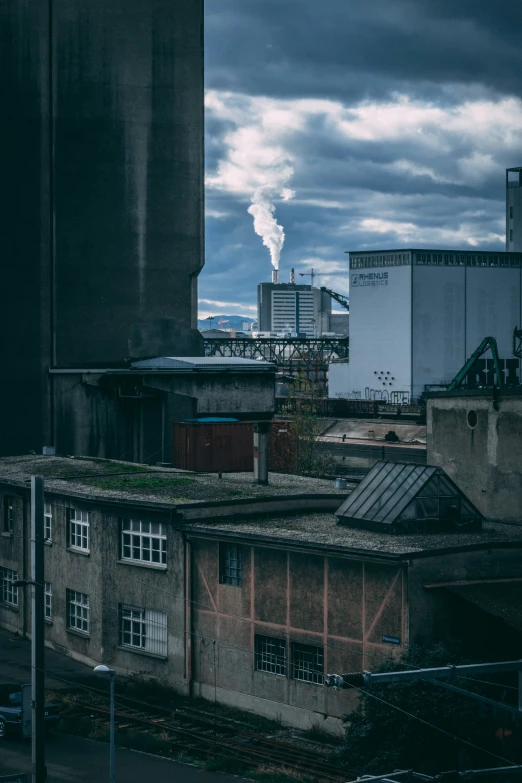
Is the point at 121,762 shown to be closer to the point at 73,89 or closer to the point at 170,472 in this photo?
the point at 170,472

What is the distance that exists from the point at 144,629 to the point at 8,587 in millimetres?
11030

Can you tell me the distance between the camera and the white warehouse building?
5118 inches

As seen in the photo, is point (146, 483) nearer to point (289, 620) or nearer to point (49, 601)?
point (49, 601)

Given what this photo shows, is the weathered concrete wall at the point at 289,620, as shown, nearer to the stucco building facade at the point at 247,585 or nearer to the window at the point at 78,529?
the stucco building facade at the point at 247,585

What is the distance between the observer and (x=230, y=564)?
35500 mm

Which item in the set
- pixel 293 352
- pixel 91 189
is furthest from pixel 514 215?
pixel 91 189

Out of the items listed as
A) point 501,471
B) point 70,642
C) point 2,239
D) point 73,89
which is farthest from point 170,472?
point 73,89

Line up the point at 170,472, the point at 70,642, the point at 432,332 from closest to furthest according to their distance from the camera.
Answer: the point at 70,642
the point at 170,472
the point at 432,332

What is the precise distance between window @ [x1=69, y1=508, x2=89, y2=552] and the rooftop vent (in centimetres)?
1041

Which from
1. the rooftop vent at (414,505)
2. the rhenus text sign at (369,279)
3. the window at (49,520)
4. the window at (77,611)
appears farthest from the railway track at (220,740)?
the rhenus text sign at (369,279)

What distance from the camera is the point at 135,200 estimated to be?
68562 mm

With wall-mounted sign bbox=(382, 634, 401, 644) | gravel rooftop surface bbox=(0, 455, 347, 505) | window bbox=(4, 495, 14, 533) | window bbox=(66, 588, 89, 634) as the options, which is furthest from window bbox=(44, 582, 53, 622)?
wall-mounted sign bbox=(382, 634, 401, 644)

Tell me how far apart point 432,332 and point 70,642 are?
94.4 meters

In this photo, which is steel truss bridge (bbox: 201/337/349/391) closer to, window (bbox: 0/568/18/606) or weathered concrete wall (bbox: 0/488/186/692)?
window (bbox: 0/568/18/606)
